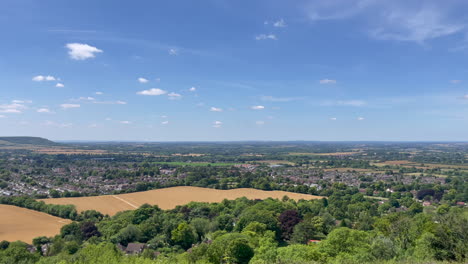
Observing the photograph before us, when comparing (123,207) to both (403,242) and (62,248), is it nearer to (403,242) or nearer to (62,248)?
(62,248)

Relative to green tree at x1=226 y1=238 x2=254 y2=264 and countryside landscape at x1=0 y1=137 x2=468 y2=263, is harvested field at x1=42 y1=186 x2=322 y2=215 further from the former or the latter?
green tree at x1=226 y1=238 x2=254 y2=264

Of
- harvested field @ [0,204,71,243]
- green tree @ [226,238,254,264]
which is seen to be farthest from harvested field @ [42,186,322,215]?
green tree @ [226,238,254,264]

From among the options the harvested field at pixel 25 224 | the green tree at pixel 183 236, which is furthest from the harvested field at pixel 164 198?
the green tree at pixel 183 236

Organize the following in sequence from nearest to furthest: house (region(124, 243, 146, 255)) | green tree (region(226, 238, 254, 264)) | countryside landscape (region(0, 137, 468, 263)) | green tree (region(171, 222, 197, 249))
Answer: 1. countryside landscape (region(0, 137, 468, 263))
2. green tree (region(226, 238, 254, 264))
3. house (region(124, 243, 146, 255))
4. green tree (region(171, 222, 197, 249))

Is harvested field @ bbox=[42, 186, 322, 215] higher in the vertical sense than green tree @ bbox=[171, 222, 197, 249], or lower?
lower

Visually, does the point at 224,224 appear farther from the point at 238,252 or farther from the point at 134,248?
the point at 238,252

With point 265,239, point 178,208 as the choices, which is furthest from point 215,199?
point 265,239

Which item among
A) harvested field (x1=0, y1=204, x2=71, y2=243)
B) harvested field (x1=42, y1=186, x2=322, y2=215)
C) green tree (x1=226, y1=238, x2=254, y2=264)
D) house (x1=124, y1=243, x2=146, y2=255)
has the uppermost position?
green tree (x1=226, y1=238, x2=254, y2=264)
